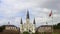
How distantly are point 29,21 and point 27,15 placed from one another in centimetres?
597

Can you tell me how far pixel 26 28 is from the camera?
136 metres

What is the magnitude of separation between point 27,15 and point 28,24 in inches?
259

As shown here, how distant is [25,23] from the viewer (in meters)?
140

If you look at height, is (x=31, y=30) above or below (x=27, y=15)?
below

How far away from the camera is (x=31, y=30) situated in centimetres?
13425

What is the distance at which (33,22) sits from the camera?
13900 centimetres

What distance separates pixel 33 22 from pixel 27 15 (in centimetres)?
753

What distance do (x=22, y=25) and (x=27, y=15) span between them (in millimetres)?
7191

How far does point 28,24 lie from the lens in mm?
137625

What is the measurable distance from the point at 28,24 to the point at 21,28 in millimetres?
5735

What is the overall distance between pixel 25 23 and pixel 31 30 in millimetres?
7847

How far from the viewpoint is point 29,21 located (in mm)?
138500

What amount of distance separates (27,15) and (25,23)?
25.9ft

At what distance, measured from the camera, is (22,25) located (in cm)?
13662
